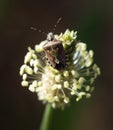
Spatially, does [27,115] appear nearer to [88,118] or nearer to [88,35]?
[88,118]

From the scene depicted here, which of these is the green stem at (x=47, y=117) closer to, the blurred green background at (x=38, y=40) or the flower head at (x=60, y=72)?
the flower head at (x=60, y=72)

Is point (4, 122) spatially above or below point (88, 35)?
below

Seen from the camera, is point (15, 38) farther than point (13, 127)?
Yes

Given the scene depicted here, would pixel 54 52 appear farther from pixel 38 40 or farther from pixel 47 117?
pixel 38 40

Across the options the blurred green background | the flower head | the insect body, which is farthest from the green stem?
the blurred green background

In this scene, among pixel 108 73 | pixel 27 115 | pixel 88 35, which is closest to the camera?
pixel 88 35

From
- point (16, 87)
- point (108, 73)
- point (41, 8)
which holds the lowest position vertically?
point (16, 87)

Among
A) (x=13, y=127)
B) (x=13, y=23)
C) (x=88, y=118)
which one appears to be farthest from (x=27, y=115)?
(x=13, y=23)

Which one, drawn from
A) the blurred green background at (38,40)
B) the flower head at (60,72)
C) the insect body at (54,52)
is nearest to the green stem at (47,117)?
the flower head at (60,72)

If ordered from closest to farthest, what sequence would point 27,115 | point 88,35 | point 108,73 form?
point 88,35, point 27,115, point 108,73
